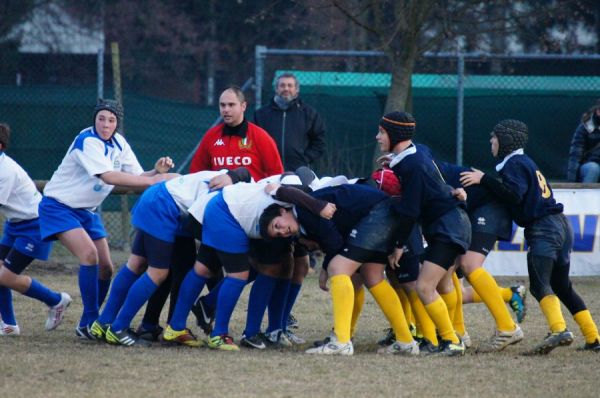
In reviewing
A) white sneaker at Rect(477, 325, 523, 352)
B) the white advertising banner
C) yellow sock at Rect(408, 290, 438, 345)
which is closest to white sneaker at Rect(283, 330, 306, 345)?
yellow sock at Rect(408, 290, 438, 345)

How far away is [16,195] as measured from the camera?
7.79 metres

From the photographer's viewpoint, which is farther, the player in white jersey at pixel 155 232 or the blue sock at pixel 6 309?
the blue sock at pixel 6 309

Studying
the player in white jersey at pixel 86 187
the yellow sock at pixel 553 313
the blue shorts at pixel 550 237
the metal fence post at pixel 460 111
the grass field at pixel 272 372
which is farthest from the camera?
the metal fence post at pixel 460 111

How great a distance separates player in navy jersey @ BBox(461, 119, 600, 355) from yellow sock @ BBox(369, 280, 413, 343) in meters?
0.88

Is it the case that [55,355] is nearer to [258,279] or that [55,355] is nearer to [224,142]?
[258,279]

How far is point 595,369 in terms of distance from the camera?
6.40 meters

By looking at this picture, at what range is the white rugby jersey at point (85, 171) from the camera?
24.2 ft

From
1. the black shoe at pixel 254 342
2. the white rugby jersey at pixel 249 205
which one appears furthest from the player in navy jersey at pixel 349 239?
the black shoe at pixel 254 342

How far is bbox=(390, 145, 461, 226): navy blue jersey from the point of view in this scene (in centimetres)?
664

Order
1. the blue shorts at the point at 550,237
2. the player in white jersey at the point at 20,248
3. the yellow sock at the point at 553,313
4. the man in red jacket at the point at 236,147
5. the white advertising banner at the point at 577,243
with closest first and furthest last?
the yellow sock at the point at 553,313 → the blue shorts at the point at 550,237 → the player in white jersey at the point at 20,248 → the man in red jacket at the point at 236,147 → the white advertising banner at the point at 577,243

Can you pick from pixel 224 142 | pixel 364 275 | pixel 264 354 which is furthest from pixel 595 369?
pixel 224 142

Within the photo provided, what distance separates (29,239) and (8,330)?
2.25ft

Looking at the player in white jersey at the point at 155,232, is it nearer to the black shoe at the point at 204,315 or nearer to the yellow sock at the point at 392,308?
the black shoe at the point at 204,315

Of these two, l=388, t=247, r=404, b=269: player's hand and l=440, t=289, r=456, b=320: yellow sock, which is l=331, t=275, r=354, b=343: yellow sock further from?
l=440, t=289, r=456, b=320: yellow sock
